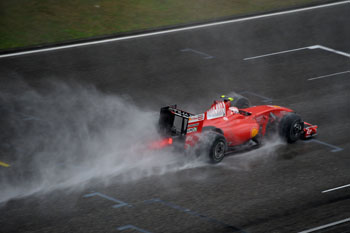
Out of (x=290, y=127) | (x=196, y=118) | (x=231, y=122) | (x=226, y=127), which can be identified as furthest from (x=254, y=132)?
(x=196, y=118)

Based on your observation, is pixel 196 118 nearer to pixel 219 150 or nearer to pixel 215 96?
pixel 219 150

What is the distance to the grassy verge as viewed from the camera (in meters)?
24.2

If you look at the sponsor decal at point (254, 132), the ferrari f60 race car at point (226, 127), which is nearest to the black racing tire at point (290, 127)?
the ferrari f60 race car at point (226, 127)

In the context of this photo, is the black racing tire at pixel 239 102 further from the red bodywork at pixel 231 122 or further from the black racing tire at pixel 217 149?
the black racing tire at pixel 217 149

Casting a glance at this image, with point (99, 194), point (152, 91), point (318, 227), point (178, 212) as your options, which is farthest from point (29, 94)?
point (318, 227)

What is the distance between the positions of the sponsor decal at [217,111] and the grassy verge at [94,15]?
447 inches

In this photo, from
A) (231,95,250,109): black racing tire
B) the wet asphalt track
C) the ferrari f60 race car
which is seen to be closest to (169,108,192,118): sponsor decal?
the ferrari f60 race car

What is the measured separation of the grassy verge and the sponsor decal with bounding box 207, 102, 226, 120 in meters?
11.4

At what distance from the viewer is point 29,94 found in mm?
19094

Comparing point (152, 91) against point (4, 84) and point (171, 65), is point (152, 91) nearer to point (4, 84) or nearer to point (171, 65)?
point (171, 65)

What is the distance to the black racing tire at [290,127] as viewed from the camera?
49.2 feet

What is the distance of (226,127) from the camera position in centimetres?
1430

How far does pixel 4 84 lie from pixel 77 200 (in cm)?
870

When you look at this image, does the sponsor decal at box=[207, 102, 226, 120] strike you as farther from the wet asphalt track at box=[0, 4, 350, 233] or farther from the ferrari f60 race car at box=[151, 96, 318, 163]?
the wet asphalt track at box=[0, 4, 350, 233]
